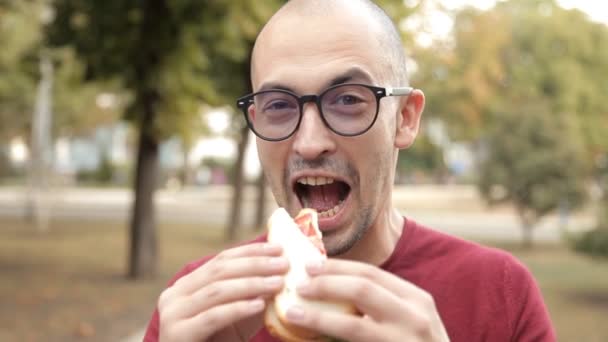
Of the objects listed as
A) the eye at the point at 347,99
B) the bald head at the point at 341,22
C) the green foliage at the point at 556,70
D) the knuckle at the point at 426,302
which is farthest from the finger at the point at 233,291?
the green foliage at the point at 556,70

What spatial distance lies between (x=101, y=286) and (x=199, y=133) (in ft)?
37.1

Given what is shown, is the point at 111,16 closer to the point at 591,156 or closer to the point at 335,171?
the point at 335,171

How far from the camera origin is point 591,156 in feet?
102

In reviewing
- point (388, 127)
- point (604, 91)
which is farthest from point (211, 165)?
point (388, 127)

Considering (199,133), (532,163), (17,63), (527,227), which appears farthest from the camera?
(199,133)

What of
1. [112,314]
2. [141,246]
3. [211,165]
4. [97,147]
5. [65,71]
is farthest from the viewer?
[97,147]

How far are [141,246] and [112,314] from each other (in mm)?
2716

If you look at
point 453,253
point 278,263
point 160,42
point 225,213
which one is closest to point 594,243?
point 160,42

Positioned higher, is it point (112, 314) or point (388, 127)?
point (388, 127)

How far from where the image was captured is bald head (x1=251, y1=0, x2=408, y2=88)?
1956 mm

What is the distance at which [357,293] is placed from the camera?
1418 mm

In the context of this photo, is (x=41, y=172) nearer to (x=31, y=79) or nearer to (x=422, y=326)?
(x=31, y=79)

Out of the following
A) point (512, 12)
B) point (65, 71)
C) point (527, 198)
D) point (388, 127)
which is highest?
point (512, 12)

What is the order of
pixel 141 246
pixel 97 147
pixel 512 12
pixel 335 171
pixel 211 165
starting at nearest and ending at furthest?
pixel 335 171 → pixel 141 246 → pixel 512 12 → pixel 211 165 → pixel 97 147
